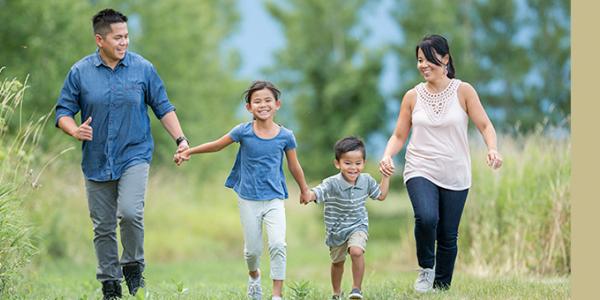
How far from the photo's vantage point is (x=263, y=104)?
7555mm

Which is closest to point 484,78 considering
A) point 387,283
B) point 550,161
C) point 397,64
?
point 397,64

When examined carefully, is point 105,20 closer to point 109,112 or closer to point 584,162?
point 109,112

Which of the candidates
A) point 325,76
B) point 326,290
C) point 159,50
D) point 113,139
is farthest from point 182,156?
point 325,76

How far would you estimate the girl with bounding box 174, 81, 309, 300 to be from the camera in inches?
294

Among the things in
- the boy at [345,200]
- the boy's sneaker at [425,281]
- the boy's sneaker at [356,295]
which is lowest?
the boy's sneaker at [356,295]

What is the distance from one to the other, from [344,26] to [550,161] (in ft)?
49.5

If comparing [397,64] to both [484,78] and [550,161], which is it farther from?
[550,161]

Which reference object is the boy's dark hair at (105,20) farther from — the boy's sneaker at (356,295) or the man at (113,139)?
the boy's sneaker at (356,295)

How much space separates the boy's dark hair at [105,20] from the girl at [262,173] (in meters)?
1.18

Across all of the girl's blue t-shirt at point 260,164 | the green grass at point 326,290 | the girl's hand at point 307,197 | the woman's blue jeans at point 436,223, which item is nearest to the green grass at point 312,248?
the green grass at point 326,290

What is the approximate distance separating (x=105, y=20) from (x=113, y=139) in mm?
955

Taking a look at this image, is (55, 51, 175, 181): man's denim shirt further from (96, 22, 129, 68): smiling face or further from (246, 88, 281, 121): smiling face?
(246, 88, 281, 121): smiling face

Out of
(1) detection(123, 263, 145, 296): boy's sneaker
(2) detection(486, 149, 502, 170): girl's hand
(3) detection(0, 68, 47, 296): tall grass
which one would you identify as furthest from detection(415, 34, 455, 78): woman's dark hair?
(3) detection(0, 68, 47, 296): tall grass

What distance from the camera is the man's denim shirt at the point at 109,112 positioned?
7801 millimetres
